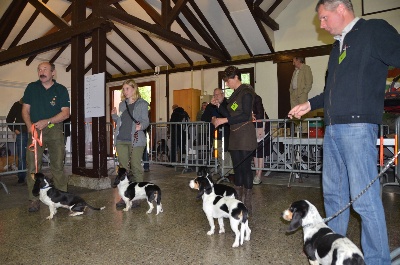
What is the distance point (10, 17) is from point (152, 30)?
18.5 feet

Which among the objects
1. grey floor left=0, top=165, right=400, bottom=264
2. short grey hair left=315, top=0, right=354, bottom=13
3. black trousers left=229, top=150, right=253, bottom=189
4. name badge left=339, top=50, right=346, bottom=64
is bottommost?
grey floor left=0, top=165, right=400, bottom=264

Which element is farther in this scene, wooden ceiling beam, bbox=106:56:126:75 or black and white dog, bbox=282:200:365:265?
wooden ceiling beam, bbox=106:56:126:75

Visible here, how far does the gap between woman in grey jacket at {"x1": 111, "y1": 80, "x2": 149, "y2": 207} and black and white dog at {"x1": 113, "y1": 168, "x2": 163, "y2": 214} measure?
319 millimetres

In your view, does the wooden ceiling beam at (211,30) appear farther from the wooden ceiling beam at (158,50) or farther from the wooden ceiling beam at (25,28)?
the wooden ceiling beam at (25,28)

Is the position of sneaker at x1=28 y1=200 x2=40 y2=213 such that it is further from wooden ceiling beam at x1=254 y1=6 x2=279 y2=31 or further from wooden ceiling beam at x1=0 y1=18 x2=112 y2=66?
wooden ceiling beam at x1=254 y1=6 x2=279 y2=31

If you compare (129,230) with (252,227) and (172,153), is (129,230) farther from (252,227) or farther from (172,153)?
(172,153)

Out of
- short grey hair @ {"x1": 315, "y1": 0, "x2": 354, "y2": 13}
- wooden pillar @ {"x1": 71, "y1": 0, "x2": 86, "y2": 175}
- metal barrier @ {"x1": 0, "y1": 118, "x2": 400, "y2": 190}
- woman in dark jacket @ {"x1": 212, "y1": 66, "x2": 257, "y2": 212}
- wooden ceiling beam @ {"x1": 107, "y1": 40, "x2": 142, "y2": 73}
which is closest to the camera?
short grey hair @ {"x1": 315, "y1": 0, "x2": 354, "y2": 13}

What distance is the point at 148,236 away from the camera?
3.29 meters

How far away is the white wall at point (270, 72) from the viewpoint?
11.0 metres

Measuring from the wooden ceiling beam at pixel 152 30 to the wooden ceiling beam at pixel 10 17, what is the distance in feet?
14.8

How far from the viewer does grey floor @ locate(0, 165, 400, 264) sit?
2736mm

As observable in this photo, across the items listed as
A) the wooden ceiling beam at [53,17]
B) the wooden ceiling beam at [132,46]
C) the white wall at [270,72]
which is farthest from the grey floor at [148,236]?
the wooden ceiling beam at [132,46]

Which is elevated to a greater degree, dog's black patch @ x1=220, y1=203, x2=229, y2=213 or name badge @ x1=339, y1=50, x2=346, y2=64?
name badge @ x1=339, y1=50, x2=346, y2=64

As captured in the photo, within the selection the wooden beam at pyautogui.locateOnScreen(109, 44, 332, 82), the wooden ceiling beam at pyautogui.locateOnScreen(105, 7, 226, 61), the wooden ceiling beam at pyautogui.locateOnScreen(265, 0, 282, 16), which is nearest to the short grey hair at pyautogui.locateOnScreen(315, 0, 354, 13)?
the wooden ceiling beam at pyautogui.locateOnScreen(105, 7, 226, 61)
